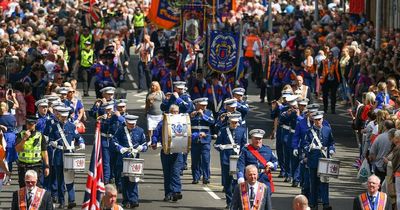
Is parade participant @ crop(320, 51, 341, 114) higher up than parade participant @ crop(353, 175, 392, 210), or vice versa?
Result: parade participant @ crop(353, 175, 392, 210)

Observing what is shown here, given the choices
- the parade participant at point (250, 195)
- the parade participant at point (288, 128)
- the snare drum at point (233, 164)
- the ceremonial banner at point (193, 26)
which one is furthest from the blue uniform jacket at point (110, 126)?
the ceremonial banner at point (193, 26)

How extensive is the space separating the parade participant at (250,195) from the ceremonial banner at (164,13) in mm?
23561

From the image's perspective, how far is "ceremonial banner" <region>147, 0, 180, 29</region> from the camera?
155ft

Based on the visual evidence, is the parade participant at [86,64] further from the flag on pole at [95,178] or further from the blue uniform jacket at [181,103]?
the flag on pole at [95,178]

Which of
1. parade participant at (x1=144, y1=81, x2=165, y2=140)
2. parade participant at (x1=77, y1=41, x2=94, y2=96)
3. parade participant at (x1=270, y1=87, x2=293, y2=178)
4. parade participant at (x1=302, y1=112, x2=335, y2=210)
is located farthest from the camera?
parade participant at (x1=77, y1=41, x2=94, y2=96)

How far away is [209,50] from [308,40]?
10.7m

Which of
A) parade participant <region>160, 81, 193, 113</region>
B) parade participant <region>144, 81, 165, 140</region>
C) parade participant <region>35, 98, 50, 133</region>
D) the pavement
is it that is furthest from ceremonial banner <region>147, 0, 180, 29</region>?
parade participant <region>35, 98, 50, 133</region>

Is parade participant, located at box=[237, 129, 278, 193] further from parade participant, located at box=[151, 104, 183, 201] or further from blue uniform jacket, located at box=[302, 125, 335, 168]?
parade participant, located at box=[151, 104, 183, 201]

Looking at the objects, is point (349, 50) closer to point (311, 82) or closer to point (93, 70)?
point (311, 82)

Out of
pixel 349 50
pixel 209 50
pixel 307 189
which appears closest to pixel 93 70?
pixel 209 50

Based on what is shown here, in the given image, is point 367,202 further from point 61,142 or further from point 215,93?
point 215,93

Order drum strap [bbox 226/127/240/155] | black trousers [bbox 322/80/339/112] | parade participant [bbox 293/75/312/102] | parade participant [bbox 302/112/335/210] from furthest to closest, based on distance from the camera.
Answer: black trousers [bbox 322/80/339/112]
parade participant [bbox 293/75/312/102]
drum strap [bbox 226/127/240/155]
parade participant [bbox 302/112/335/210]

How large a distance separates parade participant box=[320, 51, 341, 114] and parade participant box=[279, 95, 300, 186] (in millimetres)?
10849

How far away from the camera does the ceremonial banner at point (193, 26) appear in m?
44.2
